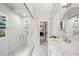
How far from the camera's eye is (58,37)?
1.84 m

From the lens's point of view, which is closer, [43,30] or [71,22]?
[71,22]

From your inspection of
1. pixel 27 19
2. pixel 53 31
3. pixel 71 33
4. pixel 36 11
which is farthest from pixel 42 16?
pixel 27 19

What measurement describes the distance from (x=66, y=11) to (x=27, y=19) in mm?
1394

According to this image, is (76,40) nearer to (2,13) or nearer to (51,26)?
(51,26)

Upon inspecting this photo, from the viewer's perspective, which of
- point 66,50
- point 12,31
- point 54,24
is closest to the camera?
point 66,50

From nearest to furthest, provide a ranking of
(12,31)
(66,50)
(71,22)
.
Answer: (66,50), (71,22), (12,31)

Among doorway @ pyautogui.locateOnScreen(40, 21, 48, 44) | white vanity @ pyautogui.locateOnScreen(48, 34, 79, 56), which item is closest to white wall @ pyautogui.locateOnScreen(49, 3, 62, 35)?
doorway @ pyautogui.locateOnScreen(40, 21, 48, 44)

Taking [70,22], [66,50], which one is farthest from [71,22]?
[66,50]

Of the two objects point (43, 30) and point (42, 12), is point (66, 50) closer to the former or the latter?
point (43, 30)

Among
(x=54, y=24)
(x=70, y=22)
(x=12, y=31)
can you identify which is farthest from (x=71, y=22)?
(x=12, y=31)

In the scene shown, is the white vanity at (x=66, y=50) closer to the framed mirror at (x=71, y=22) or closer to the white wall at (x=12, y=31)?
the framed mirror at (x=71, y=22)

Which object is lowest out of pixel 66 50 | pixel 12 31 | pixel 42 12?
pixel 66 50

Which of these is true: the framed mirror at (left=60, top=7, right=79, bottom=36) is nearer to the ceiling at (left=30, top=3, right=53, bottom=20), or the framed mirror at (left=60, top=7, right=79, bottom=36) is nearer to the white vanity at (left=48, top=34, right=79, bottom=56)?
the white vanity at (left=48, top=34, right=79, bottom=56)

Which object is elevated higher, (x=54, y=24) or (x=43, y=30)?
(x=54, y=24)
